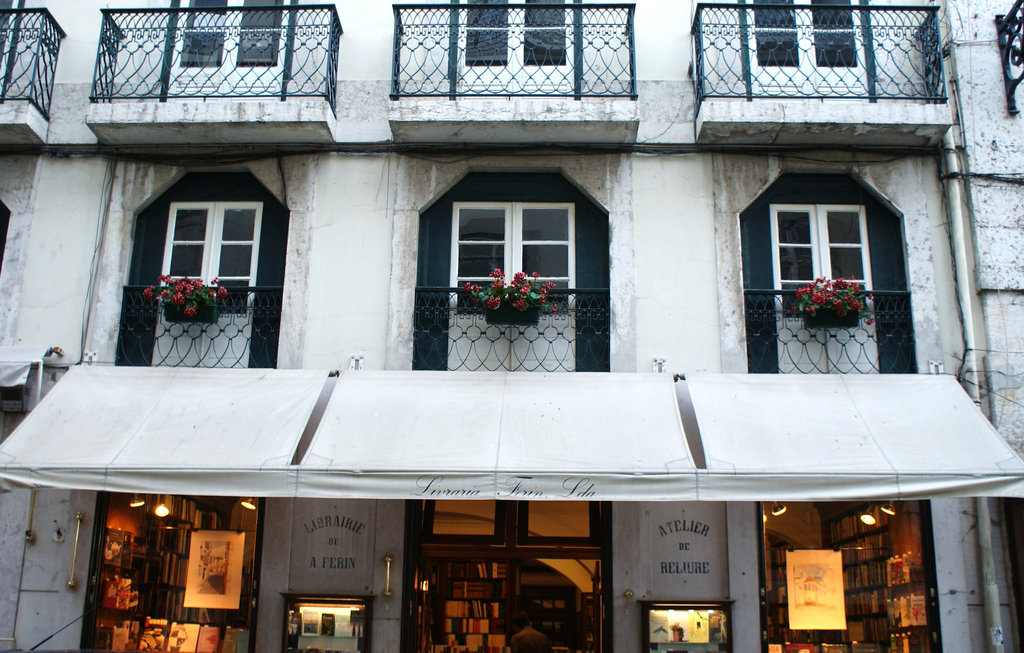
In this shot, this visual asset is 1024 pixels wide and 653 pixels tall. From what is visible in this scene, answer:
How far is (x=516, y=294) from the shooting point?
816cm

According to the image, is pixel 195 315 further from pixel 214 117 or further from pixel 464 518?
pixel 464 518

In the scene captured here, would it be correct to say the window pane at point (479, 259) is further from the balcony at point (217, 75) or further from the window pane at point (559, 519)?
the window pane at point (559, 519)

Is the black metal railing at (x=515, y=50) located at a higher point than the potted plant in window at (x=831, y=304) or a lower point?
higher

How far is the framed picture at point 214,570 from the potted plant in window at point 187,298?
1992mm

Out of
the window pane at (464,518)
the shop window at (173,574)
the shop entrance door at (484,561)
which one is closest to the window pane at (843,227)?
the shop entrance door at (484,561)

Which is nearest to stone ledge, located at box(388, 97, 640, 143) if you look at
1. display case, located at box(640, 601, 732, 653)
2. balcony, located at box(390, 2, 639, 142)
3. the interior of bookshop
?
balcony, located at box(390, 2, 639, 142)

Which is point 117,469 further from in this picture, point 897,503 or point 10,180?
point 897,503

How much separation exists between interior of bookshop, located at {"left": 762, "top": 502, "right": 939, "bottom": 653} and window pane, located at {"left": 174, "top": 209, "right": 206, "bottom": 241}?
610 centimetres

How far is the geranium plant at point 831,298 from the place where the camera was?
8.09 meters

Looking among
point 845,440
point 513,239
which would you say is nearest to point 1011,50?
point 845,440

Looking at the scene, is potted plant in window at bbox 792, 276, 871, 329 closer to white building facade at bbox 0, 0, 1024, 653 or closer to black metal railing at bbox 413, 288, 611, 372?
white building facade at bbox 0, 0, 1024, 653

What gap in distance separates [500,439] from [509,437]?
77mm

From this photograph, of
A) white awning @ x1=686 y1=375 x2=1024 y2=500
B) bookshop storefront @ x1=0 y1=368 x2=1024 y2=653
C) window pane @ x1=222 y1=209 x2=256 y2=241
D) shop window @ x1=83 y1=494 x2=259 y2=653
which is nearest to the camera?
white awning @ x1=686 y1=375 x2=1024 y2=500

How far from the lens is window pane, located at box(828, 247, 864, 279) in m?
8.79
